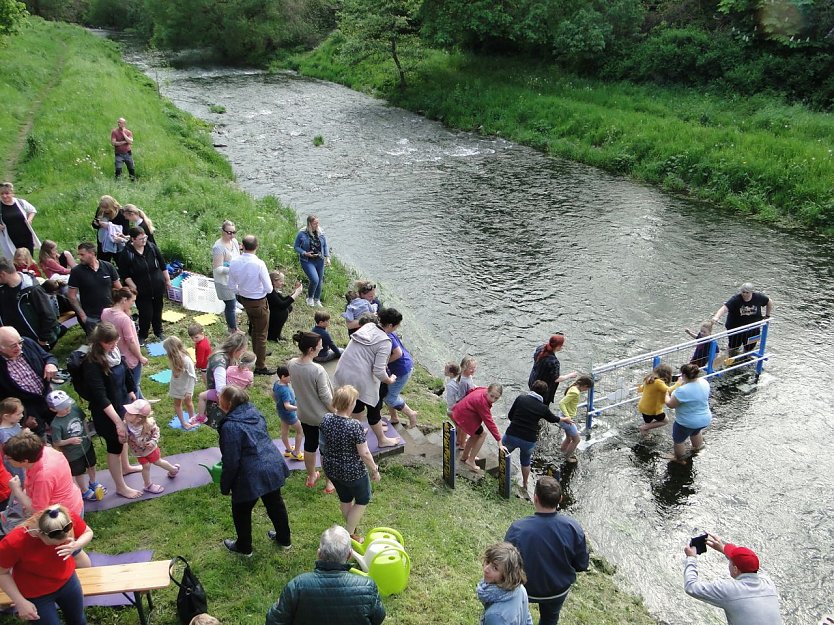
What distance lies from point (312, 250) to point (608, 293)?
7.03 m

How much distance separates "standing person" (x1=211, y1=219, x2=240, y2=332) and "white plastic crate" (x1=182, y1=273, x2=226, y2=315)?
1523 mm

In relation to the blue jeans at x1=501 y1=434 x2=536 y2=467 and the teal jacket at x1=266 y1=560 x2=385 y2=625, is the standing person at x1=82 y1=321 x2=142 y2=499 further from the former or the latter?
the blue jeans at x1=501 y1=434 x2=536 y2=467

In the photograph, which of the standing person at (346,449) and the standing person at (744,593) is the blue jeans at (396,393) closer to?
the standing person at (346,449)

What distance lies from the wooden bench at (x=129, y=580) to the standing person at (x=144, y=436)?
1.62 m

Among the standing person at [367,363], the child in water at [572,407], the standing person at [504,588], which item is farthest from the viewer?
the child in water at [572,407]

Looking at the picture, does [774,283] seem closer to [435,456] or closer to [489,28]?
[435,456]

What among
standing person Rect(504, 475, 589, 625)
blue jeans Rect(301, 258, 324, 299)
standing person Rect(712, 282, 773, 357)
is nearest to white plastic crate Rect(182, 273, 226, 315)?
blue jeans Rect(301, 258, 324, 299)

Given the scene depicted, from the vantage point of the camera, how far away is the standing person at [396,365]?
8.71 m

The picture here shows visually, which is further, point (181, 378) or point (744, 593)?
point (181, 378)

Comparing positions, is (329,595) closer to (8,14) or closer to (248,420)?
(248,420)

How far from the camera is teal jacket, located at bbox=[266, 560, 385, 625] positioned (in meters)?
4.71

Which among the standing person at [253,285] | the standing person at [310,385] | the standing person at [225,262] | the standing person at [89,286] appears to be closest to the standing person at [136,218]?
the standing person at [225,262]

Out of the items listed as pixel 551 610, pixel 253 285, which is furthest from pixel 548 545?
pixel 253 285

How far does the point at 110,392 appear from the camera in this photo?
739 centimetres
